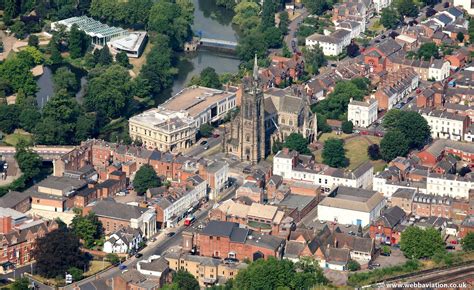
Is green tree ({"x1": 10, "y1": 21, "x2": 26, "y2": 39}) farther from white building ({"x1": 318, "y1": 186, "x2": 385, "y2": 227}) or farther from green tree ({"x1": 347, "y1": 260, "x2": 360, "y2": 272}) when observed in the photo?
green tree ({"x1": 347, "y1": 260, "x2": 360, "y2": 272})

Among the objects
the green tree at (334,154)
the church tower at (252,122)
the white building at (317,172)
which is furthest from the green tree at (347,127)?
the church tower at (252,122)

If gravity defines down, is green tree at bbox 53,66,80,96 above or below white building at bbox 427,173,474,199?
below

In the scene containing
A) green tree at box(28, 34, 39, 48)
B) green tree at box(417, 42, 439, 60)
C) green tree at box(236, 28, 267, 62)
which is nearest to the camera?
green tree at box(417, 42, 439, 60)

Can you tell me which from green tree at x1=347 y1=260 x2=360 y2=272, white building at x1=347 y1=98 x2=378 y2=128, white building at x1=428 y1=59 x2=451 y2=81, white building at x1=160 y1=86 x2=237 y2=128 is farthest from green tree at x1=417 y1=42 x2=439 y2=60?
green tree at x1=347 y1=260 x2=360 y2=272

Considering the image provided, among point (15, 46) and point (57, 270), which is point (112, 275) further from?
point (15, 46)

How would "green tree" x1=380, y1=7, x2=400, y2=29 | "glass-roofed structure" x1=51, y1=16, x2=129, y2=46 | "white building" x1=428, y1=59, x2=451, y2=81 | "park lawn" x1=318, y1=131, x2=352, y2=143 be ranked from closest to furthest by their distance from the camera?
"park lawn" x1=318, y1=131, x2=352, y2=143 → "white building" x1=428, y1=59, x2=451, y2=81 → "glass-roofed structure" x1=51, y1=16, x2=129, y2=46 → "green tree" x1=380, y1=7, x2=400, y2=29

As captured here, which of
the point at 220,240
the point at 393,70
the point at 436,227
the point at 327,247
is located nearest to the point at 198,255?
the point at 220,240

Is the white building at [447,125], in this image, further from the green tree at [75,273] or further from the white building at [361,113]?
the green tree at [75,273]
